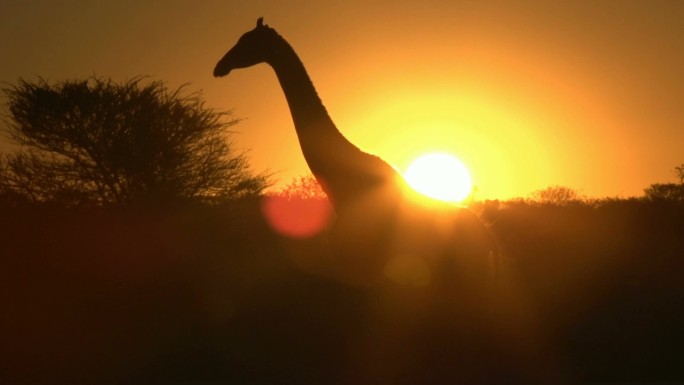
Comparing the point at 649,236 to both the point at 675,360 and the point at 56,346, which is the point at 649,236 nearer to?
the point at 675,360

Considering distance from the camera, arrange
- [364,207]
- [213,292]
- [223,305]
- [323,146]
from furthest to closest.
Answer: [213,292]
[223,305]
[323,146]
[364,207]

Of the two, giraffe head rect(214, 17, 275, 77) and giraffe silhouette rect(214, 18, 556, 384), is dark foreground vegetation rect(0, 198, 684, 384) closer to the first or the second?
giraffe silhouette rect(214, 18, 556, 384)

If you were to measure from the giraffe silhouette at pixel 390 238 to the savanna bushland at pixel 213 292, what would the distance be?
805 millimetres

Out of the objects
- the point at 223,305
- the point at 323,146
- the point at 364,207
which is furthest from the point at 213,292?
the point at 364,207

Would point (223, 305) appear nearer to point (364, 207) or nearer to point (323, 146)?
point (323, 146)

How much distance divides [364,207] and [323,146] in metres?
0.92

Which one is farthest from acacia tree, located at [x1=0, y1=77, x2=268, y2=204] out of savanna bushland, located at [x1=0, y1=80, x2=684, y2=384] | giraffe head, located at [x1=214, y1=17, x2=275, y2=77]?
giraffe head, located at [x1=214, y1=17, x2=275, y2=77]

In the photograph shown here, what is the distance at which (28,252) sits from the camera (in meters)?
15.5

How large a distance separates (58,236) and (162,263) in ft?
6.06

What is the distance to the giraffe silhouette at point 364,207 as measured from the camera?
851 centimetres

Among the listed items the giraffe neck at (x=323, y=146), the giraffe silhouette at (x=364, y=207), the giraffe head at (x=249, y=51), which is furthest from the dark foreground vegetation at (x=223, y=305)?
the giraffe head at (x=249, y=51)

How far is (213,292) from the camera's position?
15.5 m

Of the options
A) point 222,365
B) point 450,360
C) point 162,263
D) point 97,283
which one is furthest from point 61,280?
point 450,360

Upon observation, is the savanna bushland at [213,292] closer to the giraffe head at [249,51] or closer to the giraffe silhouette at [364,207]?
the giraffe silhouette at [364,207]
